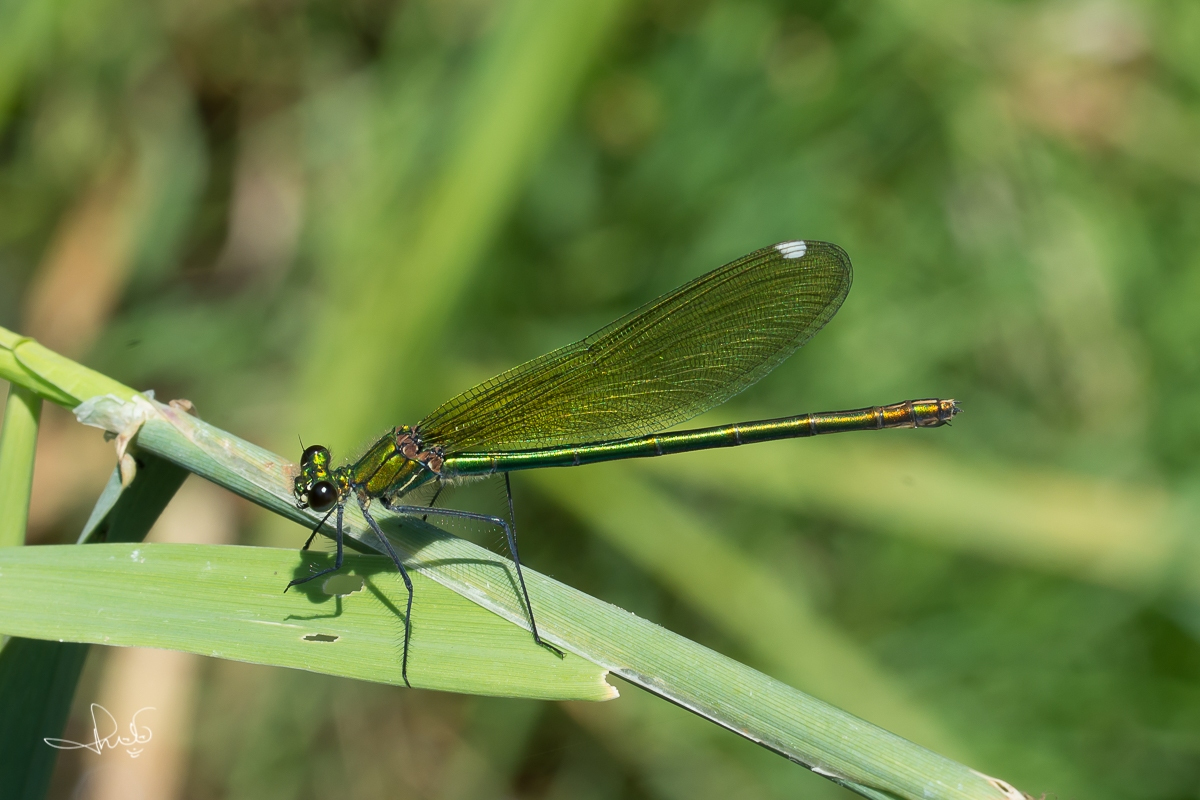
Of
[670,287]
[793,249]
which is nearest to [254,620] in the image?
[793,249]

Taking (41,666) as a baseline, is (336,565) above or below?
above

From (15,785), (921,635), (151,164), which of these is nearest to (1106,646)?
(921,635)

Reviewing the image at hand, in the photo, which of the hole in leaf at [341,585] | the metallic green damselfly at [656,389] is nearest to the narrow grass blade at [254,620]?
the hole in leaf at [341,585]

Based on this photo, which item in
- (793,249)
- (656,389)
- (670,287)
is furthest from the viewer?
(670,287)

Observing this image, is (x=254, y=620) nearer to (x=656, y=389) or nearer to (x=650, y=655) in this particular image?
(x=650, y=655)

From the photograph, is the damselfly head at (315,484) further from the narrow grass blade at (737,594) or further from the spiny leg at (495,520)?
the narrow grass blade at (737,594)

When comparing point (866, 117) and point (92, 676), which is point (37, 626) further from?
point (866, 117)
